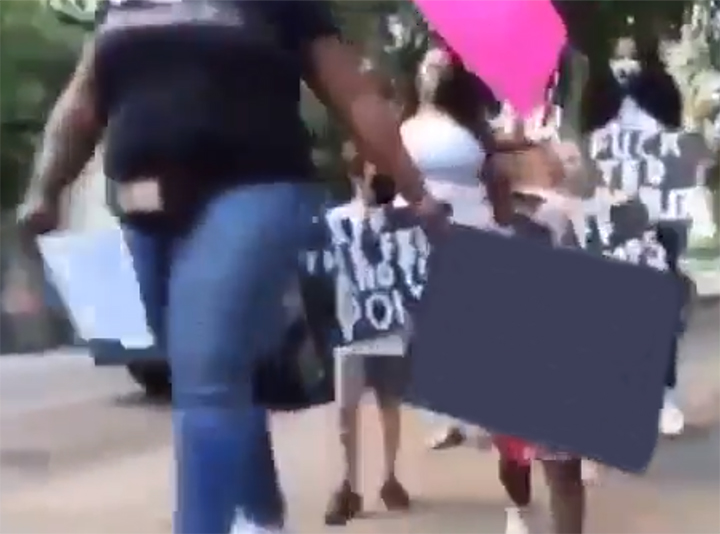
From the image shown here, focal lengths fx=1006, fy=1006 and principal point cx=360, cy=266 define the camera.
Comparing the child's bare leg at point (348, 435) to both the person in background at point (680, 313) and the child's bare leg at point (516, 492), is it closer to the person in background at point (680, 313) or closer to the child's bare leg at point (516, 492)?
the child's bare leg at point (516, 492)

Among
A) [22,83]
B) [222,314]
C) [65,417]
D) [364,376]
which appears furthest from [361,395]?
[22,83]

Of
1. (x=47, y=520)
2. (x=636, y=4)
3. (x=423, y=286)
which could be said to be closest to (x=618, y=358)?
(x=423, y=286)

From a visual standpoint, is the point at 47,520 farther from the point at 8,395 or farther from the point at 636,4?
the point at 636,4

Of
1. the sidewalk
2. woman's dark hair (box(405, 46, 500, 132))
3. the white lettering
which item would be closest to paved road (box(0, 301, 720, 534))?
the sidewalk

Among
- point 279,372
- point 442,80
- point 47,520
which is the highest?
point 442,80

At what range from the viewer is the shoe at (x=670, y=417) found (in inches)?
29.2

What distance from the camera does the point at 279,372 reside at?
736 mm

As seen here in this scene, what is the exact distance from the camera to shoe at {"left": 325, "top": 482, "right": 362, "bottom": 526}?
0.75 meters

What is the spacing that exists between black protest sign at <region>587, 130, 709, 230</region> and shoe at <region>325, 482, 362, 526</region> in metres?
0.30

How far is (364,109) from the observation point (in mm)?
736

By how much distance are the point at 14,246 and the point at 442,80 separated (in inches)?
13.3

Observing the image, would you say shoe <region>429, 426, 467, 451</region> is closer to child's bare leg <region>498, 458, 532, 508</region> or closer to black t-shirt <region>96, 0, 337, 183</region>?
child's bare leg <region>498, 458, 532, 508</region>

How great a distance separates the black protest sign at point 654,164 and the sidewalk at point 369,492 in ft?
0.58

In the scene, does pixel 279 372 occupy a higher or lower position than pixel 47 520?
higher
